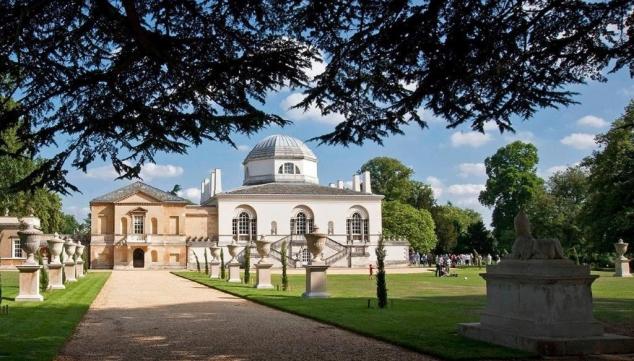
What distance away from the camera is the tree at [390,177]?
236ft

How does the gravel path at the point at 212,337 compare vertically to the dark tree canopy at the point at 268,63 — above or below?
below

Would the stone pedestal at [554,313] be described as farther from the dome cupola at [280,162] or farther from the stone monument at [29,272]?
the dome cupola at [280,162]

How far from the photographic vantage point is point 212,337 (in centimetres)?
1034

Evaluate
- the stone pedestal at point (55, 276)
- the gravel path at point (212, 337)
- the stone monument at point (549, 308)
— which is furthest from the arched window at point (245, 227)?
the stone monument at point (549, 308)

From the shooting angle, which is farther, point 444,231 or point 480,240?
point 444,231

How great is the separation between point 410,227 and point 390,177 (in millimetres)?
10792

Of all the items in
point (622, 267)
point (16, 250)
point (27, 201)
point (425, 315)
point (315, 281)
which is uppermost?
point (27, 201)

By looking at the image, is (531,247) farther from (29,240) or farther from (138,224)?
(138,224)

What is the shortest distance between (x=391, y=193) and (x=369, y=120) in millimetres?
65008

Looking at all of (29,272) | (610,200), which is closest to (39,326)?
(29,272)

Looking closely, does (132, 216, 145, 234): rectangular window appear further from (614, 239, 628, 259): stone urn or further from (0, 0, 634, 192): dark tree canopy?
(0, 0, 634, 192): dark tree canopy

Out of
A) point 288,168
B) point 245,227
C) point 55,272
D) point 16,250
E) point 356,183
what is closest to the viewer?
point 55,272

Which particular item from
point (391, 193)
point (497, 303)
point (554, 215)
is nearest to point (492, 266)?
point (497, 303)

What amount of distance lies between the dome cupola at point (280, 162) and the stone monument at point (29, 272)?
47.5m
